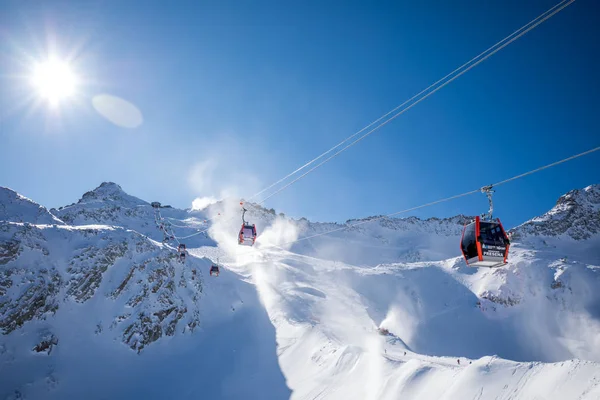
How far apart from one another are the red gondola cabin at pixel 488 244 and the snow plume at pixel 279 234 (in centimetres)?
8588

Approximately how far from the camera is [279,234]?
390 feet

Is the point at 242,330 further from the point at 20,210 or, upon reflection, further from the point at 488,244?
the point at 488,244

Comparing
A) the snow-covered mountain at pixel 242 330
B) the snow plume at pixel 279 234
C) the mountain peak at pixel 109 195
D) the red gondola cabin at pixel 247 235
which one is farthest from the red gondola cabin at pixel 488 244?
the mountain peak at pixel 109 195

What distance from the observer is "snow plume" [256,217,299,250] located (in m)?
103

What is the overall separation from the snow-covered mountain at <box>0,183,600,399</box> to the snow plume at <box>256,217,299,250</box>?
105 ft

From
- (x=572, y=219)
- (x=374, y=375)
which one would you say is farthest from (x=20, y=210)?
(x=572, y=219)

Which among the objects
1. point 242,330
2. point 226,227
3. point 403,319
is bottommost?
point 403,319

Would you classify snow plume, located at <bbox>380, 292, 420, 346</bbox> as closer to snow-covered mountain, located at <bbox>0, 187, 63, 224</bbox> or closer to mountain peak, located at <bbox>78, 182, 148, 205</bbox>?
snow-covered mountain, located at <bbox>0, 187, 63, 224</bbox>

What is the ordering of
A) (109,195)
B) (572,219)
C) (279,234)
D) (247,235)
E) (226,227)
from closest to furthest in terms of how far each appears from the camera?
(247,235), (226,227), (279,234), (109,195), (572,219)

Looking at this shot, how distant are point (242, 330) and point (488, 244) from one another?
96.1 ft

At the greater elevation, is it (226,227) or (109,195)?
(109,195)

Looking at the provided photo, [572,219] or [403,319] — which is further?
[572,219]

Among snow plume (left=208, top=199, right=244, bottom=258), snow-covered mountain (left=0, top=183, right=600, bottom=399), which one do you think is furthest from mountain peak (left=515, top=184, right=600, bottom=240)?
snow plume (left=208, top=199, right=244, bottom=258)

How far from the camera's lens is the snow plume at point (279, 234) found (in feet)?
338
